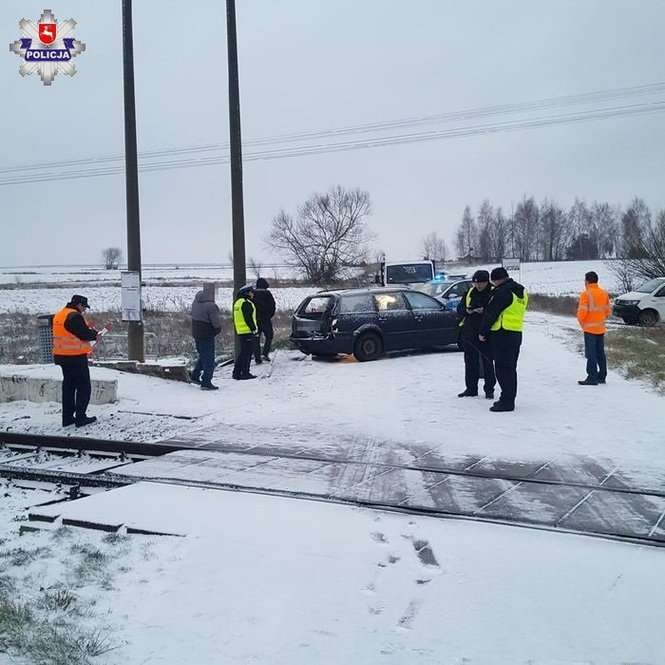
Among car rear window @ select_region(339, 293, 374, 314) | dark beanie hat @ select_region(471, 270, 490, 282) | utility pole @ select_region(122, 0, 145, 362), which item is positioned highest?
utility pole @ select_region(122, 0, 145, 362)

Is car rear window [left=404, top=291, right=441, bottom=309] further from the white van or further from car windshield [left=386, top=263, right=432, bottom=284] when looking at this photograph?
the white van

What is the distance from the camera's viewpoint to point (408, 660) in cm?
331

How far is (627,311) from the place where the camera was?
1004 inches

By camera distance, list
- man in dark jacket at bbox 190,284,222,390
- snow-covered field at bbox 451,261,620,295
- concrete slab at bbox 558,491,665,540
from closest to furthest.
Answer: concrete slab at bbox 558,491,665,540 < man in dark jacket at bbox 190,284,222,390 < snow-covered field at bbox 451,261,620,295

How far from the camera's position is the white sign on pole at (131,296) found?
1278 centimetres

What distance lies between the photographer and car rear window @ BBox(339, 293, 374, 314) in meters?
14.2

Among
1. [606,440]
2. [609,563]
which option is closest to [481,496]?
[609,563]

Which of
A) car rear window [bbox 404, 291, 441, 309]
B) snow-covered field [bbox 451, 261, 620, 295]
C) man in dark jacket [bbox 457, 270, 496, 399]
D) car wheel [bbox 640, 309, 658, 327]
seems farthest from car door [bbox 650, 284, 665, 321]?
man in dark jacket [bbox 457, 270, 496, 399]

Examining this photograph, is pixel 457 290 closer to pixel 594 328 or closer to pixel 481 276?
pixel 594 328

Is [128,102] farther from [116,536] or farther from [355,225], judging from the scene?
[355,225]

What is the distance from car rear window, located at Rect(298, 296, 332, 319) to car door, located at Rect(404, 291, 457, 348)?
1848 millimetres

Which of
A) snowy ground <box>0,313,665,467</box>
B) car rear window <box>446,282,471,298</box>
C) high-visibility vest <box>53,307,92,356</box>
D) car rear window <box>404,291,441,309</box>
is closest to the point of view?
snowy ground <box>0,313,665,467</box>

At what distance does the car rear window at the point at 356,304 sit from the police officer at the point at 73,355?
19.9ft

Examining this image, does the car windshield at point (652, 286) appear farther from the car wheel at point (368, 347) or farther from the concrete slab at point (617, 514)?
the concrete slab at point (617, 514)
